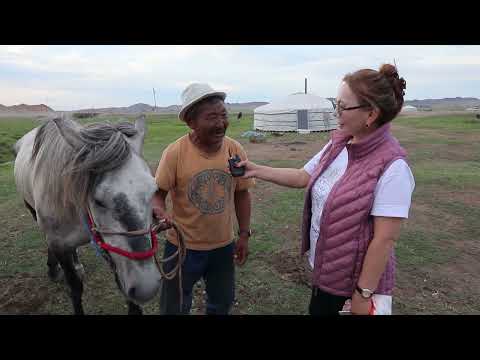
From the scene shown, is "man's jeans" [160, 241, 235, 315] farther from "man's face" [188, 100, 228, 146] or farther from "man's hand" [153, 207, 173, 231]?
"man's face" [188, 100, 228, 146]

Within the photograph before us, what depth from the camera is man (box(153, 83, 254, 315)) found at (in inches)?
83.0

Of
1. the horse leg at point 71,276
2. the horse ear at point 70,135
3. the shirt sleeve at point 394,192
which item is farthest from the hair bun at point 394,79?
the horse leg at point 71,276

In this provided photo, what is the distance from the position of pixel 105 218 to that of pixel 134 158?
417 millimetres

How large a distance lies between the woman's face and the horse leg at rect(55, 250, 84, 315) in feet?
8.43

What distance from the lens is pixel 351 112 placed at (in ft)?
5.17

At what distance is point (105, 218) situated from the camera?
1.87 meters

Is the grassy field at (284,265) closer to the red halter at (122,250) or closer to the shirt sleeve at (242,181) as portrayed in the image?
the shirt sleeve at (242,181)

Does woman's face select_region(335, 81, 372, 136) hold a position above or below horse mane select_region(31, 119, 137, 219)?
above

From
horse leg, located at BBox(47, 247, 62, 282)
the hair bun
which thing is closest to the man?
the hair bun

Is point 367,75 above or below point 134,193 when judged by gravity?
above

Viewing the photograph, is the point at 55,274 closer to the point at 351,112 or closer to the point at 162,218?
the point at 162,218

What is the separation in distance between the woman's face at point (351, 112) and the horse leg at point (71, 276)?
8.43 feet
